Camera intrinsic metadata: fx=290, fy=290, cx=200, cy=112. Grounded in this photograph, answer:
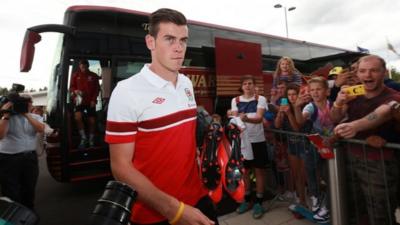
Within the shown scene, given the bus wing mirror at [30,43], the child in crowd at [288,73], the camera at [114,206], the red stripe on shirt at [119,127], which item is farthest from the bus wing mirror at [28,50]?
the camera at [114,206]

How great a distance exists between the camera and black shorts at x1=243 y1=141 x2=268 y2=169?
4.19 m

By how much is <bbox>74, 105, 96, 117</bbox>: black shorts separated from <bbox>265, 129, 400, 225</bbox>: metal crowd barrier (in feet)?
15.8

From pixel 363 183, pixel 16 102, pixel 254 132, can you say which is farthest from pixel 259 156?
pixel 16 102

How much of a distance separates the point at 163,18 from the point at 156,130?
58 centimetres

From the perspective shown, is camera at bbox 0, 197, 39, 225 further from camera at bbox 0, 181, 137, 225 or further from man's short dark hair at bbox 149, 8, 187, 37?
man's short dark hair at bbox 149, 8, 187, 37

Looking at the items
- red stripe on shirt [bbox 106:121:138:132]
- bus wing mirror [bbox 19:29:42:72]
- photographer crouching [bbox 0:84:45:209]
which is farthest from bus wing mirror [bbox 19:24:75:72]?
red stripe on shirt [bbox 106:121:138:132]

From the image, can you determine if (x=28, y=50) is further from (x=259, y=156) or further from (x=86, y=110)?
(x=259, y=156)

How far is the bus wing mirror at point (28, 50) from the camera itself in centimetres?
518

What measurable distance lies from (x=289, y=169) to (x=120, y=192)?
3335 millimetres

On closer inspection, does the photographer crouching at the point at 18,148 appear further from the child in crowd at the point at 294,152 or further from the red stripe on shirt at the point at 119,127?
the child in crowd at the point at 294,152

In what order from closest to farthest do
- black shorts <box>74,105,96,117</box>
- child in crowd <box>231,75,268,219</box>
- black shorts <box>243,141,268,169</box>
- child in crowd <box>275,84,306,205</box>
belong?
child in crowd <box>275,84,306,205</box>, child in crowd <box>231,75,268,219</box>, black shorts <box>243,141,268,169</box>, black shorts <box>74,105,96,117</box>

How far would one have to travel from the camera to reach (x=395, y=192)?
2.54m

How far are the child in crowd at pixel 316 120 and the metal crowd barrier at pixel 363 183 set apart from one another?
579 mm

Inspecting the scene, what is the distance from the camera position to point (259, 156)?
166 inches
